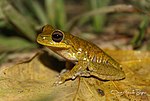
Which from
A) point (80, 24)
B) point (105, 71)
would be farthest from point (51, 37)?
point (80, 24)

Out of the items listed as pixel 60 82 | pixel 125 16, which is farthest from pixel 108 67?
pixel 125 16

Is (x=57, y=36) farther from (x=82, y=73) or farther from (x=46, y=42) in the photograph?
(x=82, y=73)

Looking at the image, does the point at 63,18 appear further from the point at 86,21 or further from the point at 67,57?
the point at 67,57

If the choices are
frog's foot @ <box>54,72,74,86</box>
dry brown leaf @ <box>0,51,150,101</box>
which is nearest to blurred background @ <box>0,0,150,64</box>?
dry brown leaf @ <box>0,51,150,101</box>

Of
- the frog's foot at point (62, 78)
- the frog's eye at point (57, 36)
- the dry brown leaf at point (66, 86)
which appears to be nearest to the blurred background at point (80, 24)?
the dry brown leaf at point (66, 86)

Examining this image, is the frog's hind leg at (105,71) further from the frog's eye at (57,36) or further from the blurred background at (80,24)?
the blurred background at (80,24)

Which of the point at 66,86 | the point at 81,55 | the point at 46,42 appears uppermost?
the point at 46,42

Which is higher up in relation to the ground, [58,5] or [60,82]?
[58,5]
